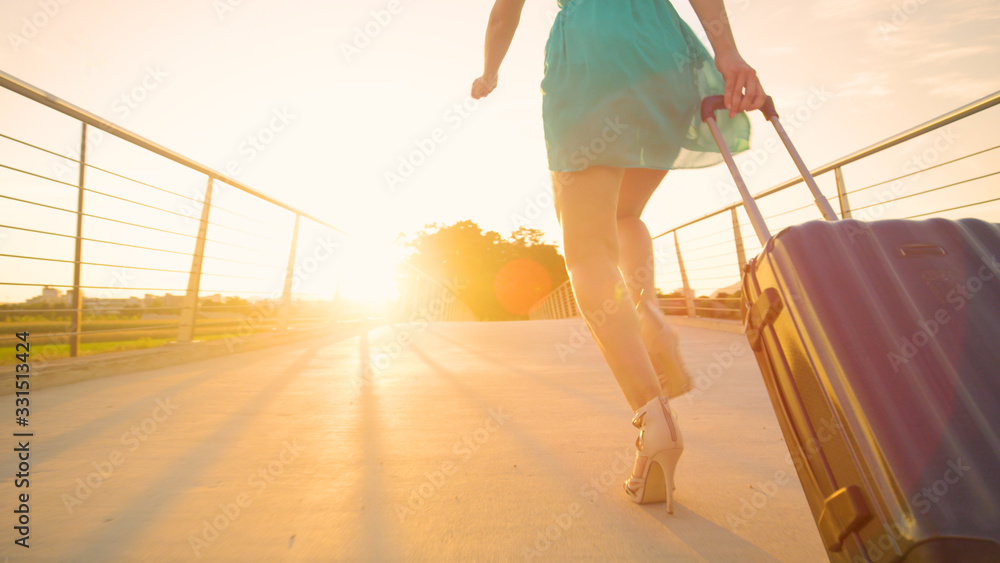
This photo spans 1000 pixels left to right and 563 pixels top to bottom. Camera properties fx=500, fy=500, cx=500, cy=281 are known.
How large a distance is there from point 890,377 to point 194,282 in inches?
129

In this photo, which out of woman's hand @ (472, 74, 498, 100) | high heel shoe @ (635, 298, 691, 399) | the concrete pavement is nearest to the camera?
the concrete pavement

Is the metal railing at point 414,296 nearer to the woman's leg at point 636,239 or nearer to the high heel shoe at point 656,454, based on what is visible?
the woman's leg at point 636,239

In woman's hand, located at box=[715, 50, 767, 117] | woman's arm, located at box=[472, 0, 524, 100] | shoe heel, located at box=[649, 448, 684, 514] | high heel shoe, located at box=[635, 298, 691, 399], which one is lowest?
shoe heel, located at box=[649, 448, 684, 514]

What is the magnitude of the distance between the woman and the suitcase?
0.93ft

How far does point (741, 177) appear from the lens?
32.1 inches

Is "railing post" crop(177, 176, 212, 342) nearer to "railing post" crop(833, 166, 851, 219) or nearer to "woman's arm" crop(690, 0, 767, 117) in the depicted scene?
"woman's arm" crop(690, 0, 767, 117)

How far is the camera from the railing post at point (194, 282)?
2.83 meters

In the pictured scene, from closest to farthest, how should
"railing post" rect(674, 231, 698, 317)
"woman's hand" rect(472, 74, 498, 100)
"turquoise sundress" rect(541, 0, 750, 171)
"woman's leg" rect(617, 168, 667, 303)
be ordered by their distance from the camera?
"turquoise sundress" rect(541, 0, 750, 171), "woman's leg" rect(617, 168, 667, 303), "woman's hand" rect(472, 74, 498, 100), "railing post" rect(674, 231, 698, 317)

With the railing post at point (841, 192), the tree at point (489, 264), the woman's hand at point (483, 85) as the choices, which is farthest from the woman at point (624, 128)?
the tree at point (489, 264)

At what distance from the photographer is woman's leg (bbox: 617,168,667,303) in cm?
119

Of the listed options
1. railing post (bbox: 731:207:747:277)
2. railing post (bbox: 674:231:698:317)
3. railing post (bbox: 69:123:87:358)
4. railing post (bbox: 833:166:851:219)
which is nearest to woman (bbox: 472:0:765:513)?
railing post (bbox: 69:123:87:358)

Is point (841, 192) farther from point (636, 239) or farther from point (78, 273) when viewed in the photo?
point (78, 273)

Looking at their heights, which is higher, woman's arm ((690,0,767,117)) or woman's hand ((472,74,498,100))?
woman's hand ((472,74,498,100))

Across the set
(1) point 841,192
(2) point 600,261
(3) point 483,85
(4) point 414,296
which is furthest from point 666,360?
(4) point 414,296
